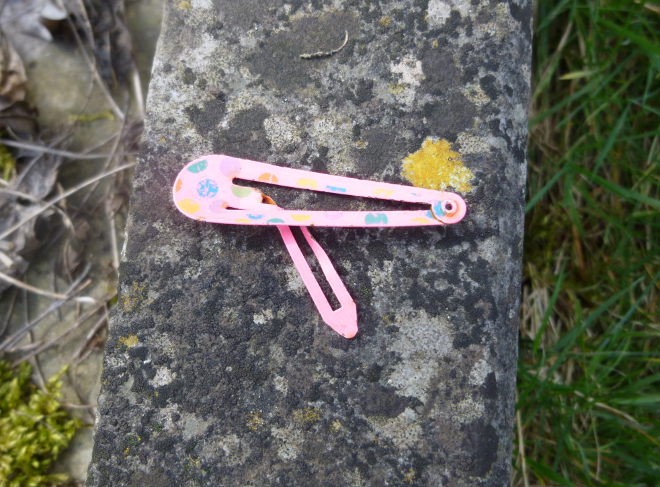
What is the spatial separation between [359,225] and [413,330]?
217 millimetres

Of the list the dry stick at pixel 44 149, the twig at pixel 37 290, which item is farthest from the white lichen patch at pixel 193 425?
the dry stick at pixel 44 149

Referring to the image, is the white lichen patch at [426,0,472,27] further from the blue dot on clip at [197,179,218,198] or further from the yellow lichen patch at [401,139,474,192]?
the blue dot on clip at [197,179,218,198]

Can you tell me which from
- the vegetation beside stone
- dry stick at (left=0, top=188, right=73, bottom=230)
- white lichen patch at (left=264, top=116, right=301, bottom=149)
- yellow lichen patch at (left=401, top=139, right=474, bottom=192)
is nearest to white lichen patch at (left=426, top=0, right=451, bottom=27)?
yellow lichen patch at (left=401, top=139, right=474, bottom=192)

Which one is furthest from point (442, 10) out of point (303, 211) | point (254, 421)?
point (254, 421)

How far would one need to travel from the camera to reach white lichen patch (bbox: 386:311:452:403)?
1077 mm

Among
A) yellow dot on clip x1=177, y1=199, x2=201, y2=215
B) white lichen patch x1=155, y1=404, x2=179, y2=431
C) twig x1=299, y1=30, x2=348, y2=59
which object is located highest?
twig x1=299, y1=30, x2=348, y2=59

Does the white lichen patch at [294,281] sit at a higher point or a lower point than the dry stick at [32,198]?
lower

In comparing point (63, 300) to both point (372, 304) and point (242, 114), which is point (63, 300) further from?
point (372, 304)

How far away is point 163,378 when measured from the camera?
1101 millimetres

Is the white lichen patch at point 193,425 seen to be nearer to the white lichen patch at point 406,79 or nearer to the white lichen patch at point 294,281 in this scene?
the white lichen patch at point 294,281

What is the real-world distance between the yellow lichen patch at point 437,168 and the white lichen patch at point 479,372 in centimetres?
32

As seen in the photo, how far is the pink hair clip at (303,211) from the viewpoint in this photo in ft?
3.56

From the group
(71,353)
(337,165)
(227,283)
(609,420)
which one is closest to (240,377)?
(227,283)

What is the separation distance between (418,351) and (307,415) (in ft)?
0.76
